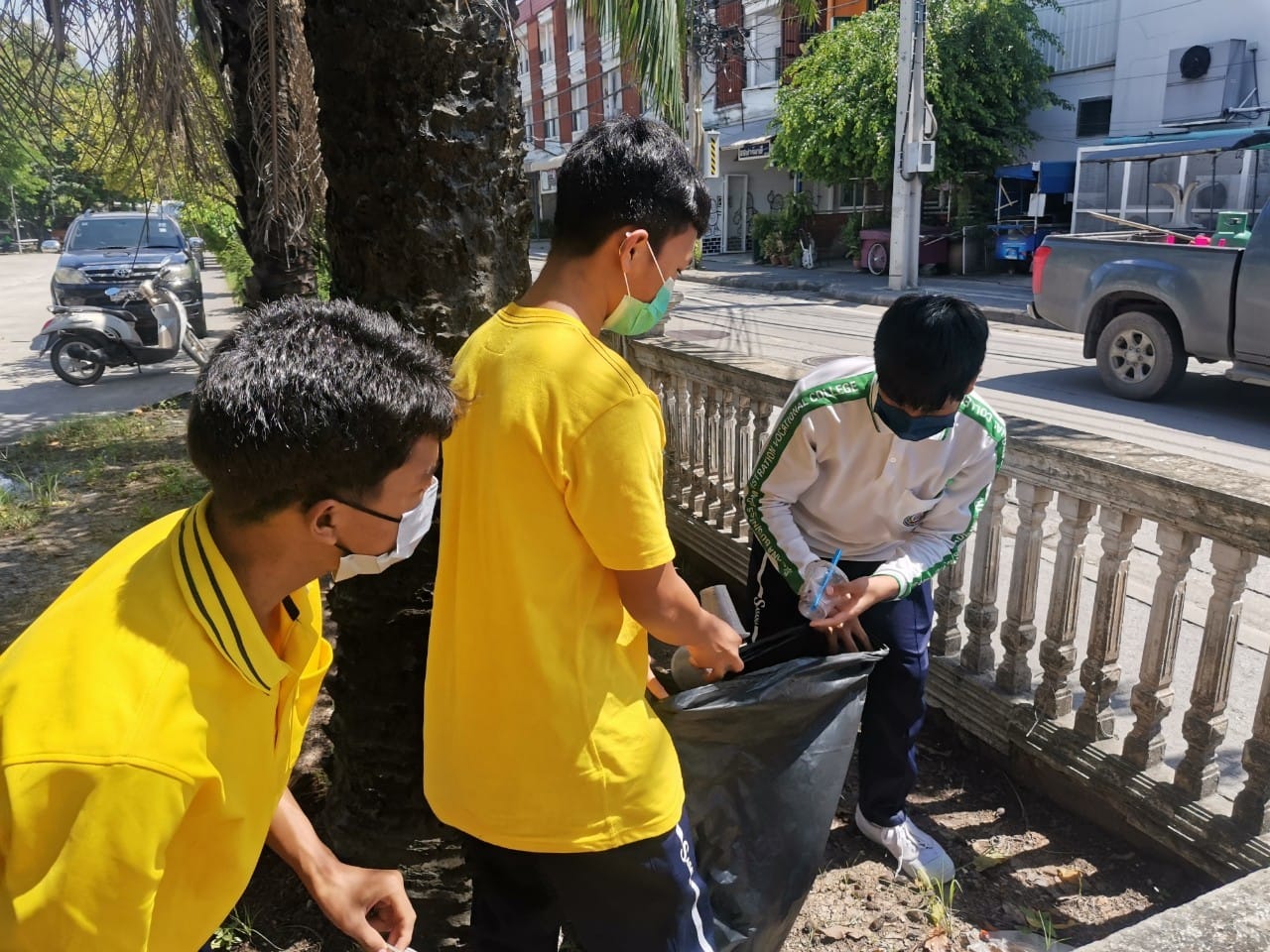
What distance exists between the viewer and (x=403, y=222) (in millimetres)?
2268

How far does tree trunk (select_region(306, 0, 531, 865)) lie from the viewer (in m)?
2.19

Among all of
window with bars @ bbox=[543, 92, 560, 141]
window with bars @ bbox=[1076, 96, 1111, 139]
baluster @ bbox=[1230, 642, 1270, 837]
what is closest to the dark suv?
baluster @ bbox=[1230, 642, 1270, 837]

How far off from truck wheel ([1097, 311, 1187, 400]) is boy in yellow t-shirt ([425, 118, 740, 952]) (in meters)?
7.68

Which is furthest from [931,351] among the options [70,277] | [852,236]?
[852,236]

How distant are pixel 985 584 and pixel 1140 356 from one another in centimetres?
633

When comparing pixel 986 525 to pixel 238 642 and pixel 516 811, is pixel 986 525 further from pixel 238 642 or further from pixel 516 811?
pixel 238 642

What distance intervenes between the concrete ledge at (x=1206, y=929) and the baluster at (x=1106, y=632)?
1163mm

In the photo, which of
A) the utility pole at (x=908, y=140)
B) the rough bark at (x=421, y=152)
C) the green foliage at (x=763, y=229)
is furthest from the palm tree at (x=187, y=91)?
the green foliage at (x=763, y=229)

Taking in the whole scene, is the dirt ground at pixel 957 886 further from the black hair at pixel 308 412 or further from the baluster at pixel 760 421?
the black hair at pixel 308 412

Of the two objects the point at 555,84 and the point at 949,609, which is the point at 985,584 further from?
the point at 555,84

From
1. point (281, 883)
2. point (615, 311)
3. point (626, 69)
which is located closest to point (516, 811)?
point (615, 311)

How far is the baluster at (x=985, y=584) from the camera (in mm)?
2930

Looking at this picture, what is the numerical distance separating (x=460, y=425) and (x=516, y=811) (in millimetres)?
609

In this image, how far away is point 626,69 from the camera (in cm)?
976
